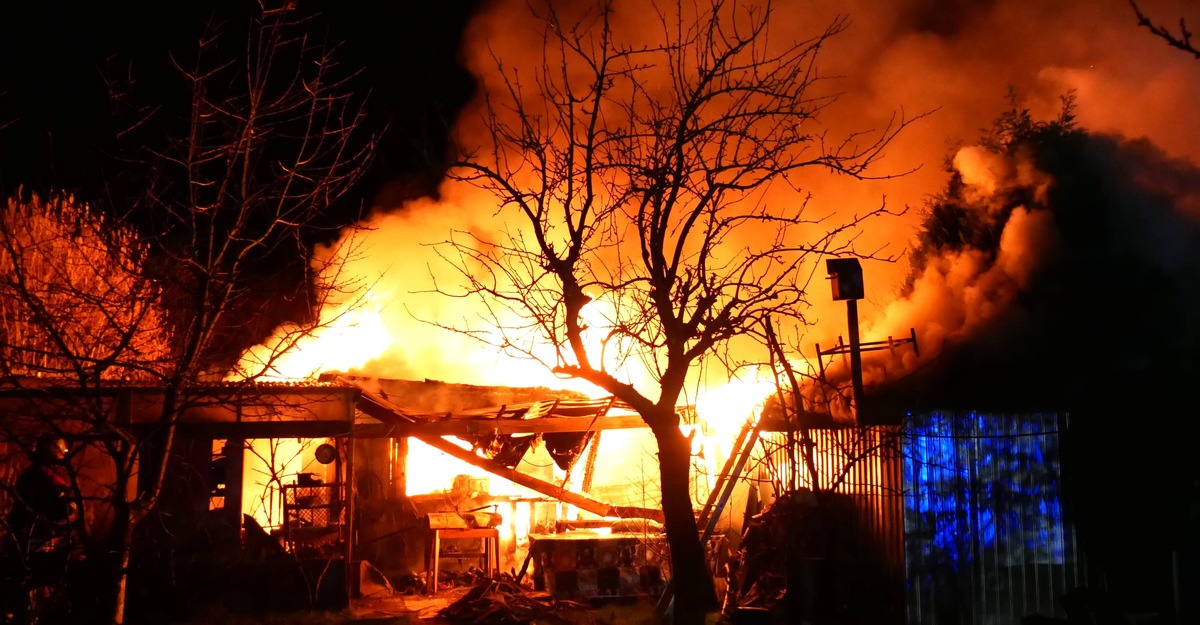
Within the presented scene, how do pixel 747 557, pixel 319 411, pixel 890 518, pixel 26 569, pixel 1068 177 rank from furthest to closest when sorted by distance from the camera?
pixel 1068 177, pixel 319 411, pixel 747 557, pixel 890 518, pixel 26 569

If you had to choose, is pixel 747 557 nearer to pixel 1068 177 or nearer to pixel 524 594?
pixel 524 594

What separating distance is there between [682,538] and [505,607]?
738cm

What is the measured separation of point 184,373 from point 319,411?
9907 mm

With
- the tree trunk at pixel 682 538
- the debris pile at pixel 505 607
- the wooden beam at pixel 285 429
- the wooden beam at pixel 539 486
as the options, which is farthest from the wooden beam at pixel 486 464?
the tree trunk at pixel 682 538

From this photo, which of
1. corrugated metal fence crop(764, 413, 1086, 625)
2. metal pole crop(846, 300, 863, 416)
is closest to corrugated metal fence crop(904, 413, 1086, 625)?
corrugated metal fence crop(764, 413, 1086, 625)

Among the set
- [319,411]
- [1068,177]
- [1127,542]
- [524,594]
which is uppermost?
[1068,177]

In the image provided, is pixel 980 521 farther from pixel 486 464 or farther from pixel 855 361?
pixel 486 464

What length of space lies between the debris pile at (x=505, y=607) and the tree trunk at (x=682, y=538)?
642 centimetres

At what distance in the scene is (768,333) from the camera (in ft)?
30.6

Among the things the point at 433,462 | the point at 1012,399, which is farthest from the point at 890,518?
the point at 433,462

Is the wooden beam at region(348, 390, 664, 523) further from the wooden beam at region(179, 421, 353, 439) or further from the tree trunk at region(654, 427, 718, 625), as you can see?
the tree trunk at region(654, 427, 718, 625)

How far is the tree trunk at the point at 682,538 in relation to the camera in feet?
25.3

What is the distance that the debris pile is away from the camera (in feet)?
45.6

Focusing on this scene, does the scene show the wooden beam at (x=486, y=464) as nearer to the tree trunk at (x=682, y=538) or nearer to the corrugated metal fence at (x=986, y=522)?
the corrugated metal fence at (x=986, y=522)
